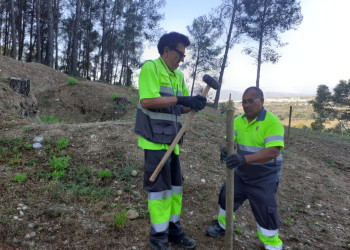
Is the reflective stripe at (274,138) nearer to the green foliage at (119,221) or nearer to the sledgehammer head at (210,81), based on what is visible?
the sledgehammer head at (210,81)

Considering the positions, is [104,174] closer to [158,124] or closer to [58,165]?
[58,165]

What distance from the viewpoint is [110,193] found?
11.3 feet

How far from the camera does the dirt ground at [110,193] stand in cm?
256

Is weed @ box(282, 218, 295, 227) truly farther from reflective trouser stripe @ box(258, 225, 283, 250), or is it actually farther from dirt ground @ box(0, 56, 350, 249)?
reflective trouser stripe @ box(258, 225, 283, 250)

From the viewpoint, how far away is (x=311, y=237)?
327 cm

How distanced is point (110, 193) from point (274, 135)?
2.35m

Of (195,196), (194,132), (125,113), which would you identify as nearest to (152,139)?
(195,196)

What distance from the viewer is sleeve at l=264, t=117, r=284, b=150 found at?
237 centimetres

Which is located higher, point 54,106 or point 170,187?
point 54,106

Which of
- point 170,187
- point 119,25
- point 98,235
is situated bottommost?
point 98,235

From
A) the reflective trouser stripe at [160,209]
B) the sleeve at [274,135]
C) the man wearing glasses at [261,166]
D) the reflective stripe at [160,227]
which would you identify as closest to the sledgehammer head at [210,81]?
the man wearing glasses at [261,166]

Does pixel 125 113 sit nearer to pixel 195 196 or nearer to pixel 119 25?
pixel 195 196

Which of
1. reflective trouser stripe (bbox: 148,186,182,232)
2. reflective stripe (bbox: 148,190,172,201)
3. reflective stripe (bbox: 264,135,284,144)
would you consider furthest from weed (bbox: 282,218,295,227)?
reflective stripe (bbox: 148,190,172,201)

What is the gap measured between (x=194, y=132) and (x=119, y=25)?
59.3 feet
